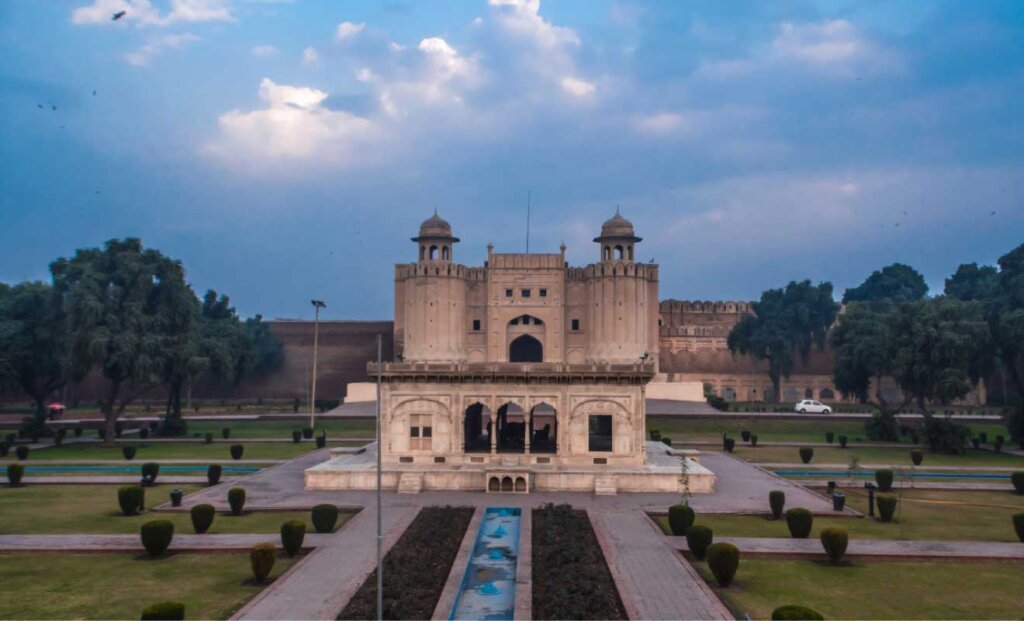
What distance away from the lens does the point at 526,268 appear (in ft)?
186

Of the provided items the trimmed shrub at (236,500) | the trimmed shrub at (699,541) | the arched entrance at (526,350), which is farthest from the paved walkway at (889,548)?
the arched entrance at (526,350)

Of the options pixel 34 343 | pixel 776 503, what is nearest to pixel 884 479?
pixel 776 503

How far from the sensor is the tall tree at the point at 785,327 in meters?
59.2

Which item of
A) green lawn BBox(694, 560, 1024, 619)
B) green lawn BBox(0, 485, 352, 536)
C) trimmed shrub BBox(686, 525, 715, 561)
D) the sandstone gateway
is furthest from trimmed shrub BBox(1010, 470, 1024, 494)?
green lawn BBox(0, 485, 352, 536)

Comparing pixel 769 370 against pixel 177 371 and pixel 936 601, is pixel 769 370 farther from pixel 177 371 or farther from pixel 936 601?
pixel 936 601

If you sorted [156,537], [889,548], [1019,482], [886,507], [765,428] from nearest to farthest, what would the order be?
1. [156,537]
2. [889,548]
3. [886,507]
4. [1019,482]
5. [765,428]

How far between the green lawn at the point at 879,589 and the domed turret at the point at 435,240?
136 ft

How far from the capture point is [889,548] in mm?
17109

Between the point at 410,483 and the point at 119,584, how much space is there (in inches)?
427

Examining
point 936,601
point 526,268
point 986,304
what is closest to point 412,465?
Answer: point 936,601

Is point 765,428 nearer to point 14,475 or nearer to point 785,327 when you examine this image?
point 785,327

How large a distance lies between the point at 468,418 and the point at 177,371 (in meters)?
17.7

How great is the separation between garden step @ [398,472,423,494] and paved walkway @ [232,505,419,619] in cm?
402

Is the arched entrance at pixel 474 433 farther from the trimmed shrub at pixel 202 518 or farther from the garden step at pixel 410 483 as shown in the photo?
the trimmed shrub at pixel 202 518
